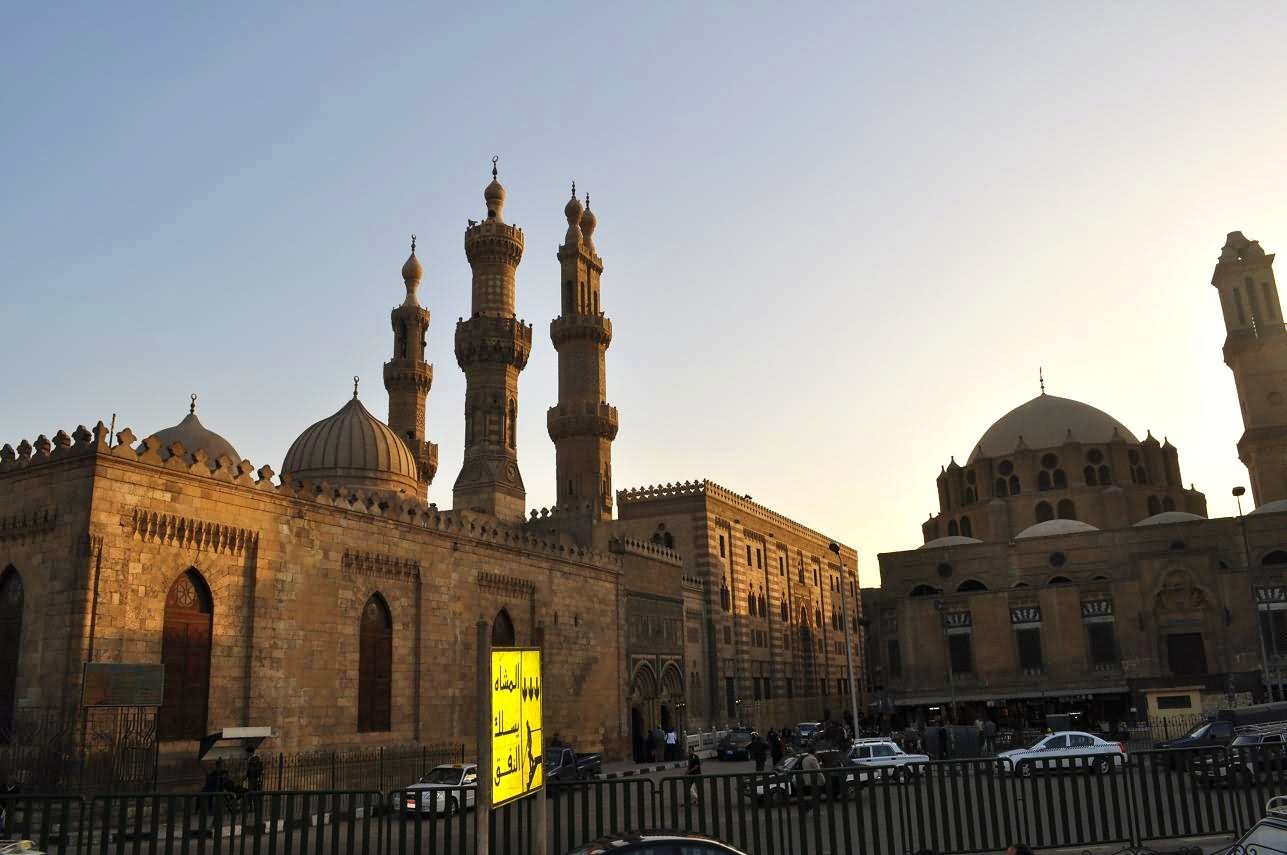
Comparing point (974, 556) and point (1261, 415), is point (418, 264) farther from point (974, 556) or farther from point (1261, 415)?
point (1261, 415)

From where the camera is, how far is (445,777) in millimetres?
18953

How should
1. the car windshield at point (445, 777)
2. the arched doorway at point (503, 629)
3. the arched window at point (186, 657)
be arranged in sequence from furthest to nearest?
1. the arched doorway at point (503, 629)
2. the arched window at point (186, 657)
3. the car windshield at point (445, 777)

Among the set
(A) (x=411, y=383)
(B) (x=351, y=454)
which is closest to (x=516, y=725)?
(B) (x=351, y=454)

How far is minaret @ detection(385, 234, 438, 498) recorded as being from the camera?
1818 inches

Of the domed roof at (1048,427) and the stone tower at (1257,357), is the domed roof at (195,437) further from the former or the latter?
the stone tower at (1257,357)

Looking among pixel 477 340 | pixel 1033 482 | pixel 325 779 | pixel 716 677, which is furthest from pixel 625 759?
pixel 1033 482

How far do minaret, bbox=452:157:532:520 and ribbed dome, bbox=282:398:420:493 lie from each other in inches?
311

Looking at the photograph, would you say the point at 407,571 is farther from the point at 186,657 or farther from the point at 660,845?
the point at 660,845

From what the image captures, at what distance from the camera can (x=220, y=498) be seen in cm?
2067

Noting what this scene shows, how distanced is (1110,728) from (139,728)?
34.6m

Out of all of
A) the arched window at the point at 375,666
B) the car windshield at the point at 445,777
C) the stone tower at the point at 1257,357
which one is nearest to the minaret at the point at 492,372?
the arched window at the point at 375,666

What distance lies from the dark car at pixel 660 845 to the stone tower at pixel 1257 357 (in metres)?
51.8

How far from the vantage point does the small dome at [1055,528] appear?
48.0 meters

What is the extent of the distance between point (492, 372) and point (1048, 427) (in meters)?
33.5
